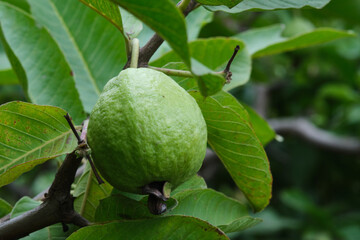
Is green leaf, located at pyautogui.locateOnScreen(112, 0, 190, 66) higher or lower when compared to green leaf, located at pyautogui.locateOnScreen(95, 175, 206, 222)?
higher

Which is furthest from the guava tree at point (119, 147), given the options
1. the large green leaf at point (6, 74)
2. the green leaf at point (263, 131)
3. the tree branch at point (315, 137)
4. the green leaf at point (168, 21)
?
the tree branch at point (315, 137)

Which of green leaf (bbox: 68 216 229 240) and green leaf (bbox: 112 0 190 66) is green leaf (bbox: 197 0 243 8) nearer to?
green leaf (bbox: 112 0 190 66)

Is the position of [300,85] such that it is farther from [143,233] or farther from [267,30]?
[143,233]

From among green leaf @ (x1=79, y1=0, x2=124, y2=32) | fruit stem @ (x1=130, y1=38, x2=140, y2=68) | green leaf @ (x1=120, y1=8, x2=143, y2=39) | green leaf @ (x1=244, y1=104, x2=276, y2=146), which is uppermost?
green leaf @ (x1=79, y1=0, x2=124, y2=32)

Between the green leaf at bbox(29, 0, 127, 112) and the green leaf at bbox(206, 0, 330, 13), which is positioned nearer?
the green leaf at bbox(206, 0, 330, 13)

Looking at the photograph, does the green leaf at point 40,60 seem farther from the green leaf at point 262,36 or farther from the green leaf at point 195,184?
the green leaf at point 262,36

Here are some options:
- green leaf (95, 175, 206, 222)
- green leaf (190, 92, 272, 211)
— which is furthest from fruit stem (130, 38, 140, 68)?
green leaf (95, 175, 206, 222)

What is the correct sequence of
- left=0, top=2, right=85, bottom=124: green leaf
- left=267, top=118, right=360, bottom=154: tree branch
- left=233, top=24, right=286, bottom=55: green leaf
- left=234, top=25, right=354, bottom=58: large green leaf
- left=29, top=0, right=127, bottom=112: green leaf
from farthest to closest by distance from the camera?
left=267, top=118, right=360, bottom=154: tree branch < left=233, top=24, right=286, bottom=55: green leaf < left=234, top=25, right=354, bottom=58: large green leaf < left=29, top=0, right=127, bottom=112: green leaf < left=0, top=2, right=85, bottom=124: green leaf
